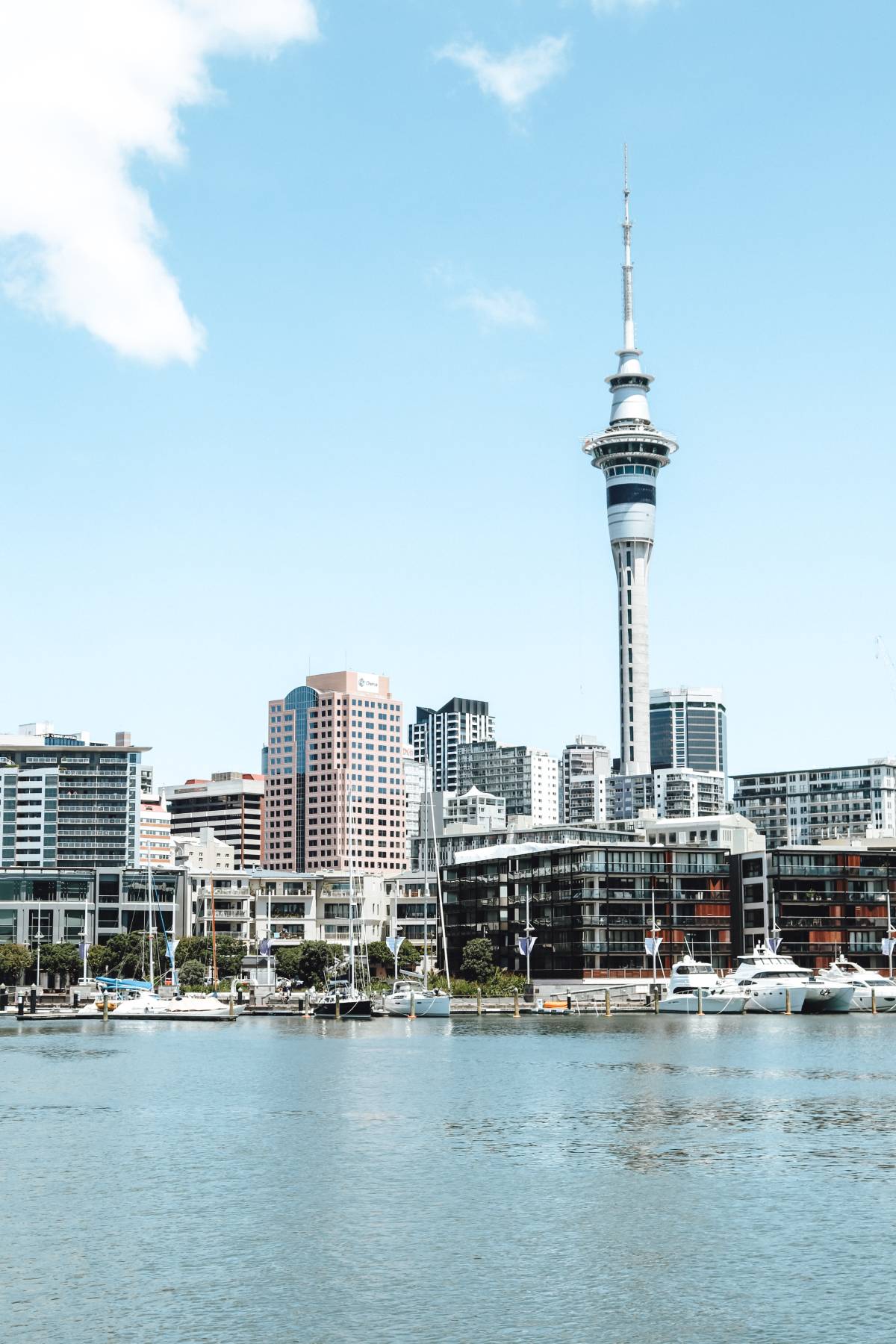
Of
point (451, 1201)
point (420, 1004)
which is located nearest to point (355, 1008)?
point (420, 1004)

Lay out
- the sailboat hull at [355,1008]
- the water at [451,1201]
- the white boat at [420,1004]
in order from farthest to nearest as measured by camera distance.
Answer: the sailboat hull at [355,1008], the white boat at [420,1004], the water at [451,1201]

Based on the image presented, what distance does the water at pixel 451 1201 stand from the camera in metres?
53.6

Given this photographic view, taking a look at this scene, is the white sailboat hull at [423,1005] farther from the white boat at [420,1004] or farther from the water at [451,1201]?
the water at [451,1201]

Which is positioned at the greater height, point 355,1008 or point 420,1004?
point 420,1004

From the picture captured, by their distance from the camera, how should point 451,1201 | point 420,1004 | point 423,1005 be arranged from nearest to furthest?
point 451,1201
point 420,1004
point 423,1005

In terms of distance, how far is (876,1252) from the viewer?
6147 cm

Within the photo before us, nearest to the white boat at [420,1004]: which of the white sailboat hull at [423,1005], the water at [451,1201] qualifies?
the white sailboat hull at [423,1005]

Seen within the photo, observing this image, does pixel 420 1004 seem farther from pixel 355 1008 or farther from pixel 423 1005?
pixel 355 1008

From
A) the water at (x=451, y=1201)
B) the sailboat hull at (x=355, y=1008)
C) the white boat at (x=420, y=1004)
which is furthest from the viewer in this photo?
the sailboat hull at (x=355, y=1008)

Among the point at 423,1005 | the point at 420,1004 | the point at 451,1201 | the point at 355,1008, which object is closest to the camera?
the point at 451,1201

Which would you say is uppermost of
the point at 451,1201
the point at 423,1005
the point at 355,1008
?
the point at 451,1201

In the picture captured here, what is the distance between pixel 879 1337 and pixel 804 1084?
68.1 metres

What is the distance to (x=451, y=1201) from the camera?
236 feet

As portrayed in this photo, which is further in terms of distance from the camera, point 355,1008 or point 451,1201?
point 355,1008
